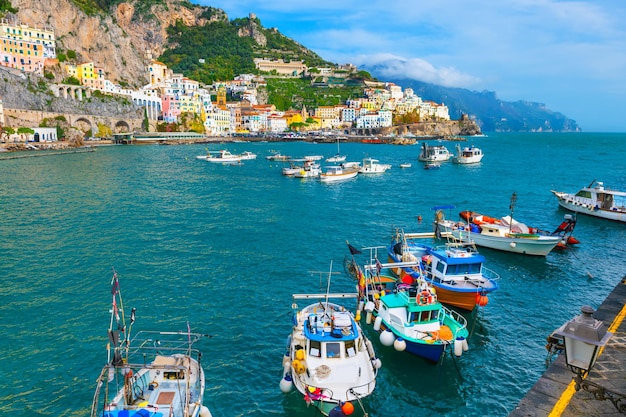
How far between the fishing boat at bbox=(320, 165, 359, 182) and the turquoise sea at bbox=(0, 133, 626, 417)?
27.2 feet

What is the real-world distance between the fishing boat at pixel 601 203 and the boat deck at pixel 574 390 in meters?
32.2

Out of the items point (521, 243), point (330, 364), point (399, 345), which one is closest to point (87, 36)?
point (521, 243)

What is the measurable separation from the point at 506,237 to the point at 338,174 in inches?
1482

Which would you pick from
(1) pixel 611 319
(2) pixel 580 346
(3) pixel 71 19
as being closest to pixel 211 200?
(1) pixel 611 319

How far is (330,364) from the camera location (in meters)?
13.7

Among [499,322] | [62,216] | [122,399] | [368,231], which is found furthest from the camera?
[62,216]

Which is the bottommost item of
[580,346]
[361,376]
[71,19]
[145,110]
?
[361,376]

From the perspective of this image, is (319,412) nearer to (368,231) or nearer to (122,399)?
(122,399)

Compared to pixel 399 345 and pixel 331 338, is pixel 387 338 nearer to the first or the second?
pixel 399 345

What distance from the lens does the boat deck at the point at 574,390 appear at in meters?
9.05

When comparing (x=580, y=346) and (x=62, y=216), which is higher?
(x=580, y=346)

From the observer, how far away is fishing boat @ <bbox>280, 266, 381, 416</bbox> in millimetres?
12555

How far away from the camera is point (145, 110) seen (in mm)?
143875

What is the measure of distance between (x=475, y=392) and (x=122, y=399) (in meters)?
11.8
